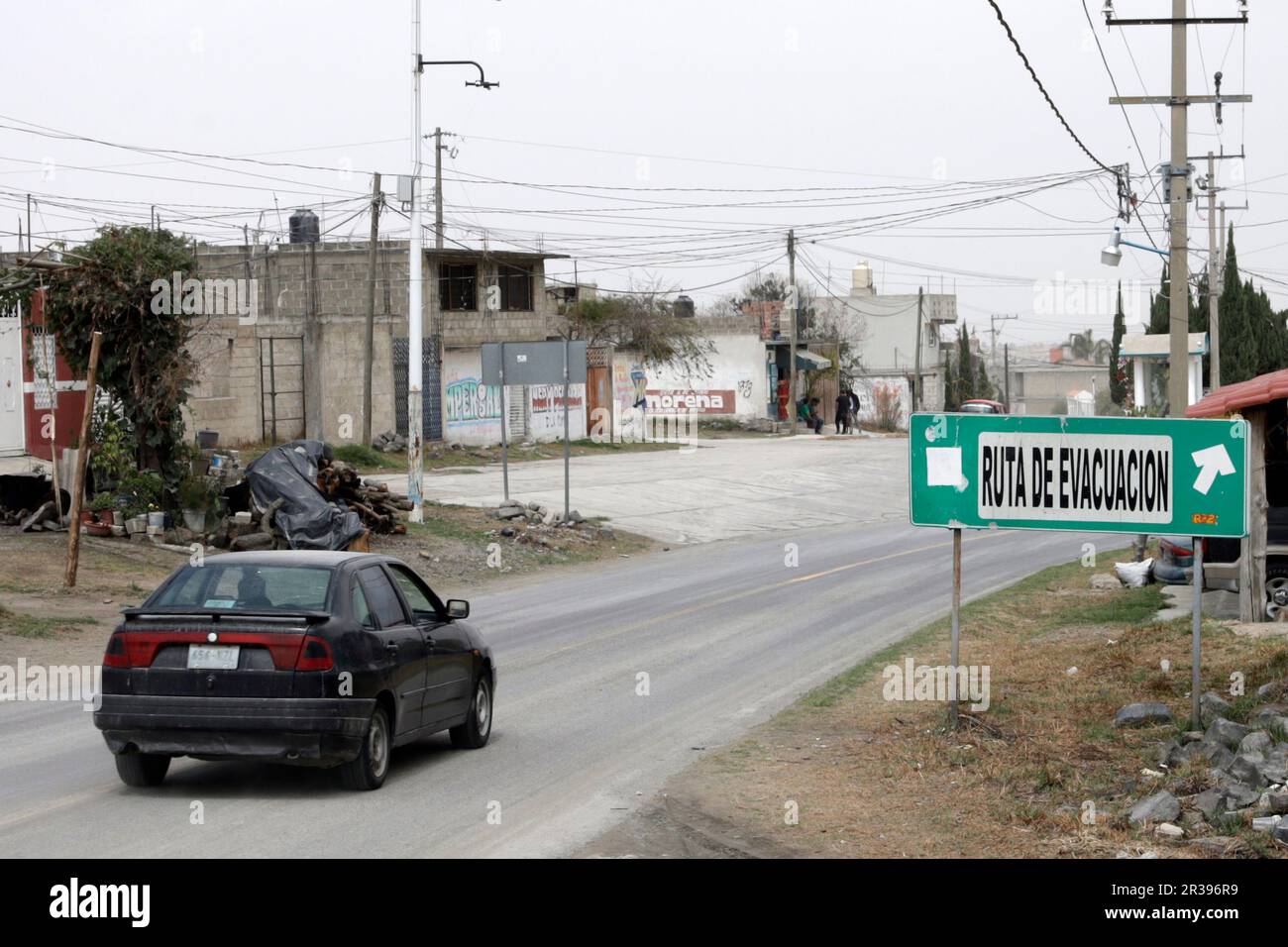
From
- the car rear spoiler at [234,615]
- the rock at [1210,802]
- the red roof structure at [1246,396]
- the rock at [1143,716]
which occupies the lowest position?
the rock at [1143,716]

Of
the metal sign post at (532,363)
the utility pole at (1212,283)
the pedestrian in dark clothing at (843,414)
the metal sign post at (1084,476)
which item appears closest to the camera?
the metal sign post at (1084,476)

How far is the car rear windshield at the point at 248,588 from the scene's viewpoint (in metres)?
9.23

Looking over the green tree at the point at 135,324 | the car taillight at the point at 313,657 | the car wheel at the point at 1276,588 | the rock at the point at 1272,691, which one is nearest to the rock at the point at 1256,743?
the rock at the point at 1272,691

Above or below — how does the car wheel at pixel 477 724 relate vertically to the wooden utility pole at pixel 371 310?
below

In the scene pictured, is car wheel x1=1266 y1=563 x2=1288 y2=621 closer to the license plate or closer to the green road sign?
the green road sign

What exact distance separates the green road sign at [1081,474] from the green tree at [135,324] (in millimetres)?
14951

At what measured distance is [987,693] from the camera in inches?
495

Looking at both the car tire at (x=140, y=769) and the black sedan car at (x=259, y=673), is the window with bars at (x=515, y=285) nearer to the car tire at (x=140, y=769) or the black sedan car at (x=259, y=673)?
the black sedan car at (x=259, y=673)

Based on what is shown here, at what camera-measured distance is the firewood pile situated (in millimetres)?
25453

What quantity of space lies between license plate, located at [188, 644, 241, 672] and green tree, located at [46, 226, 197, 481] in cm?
1458

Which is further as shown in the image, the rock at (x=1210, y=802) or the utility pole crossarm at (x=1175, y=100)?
the utility pole crossarm at (x=1175, y=100)

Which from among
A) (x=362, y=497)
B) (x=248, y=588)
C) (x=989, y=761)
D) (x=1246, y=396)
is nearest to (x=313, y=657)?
(x=248, y=588)

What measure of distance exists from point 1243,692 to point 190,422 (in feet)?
104
